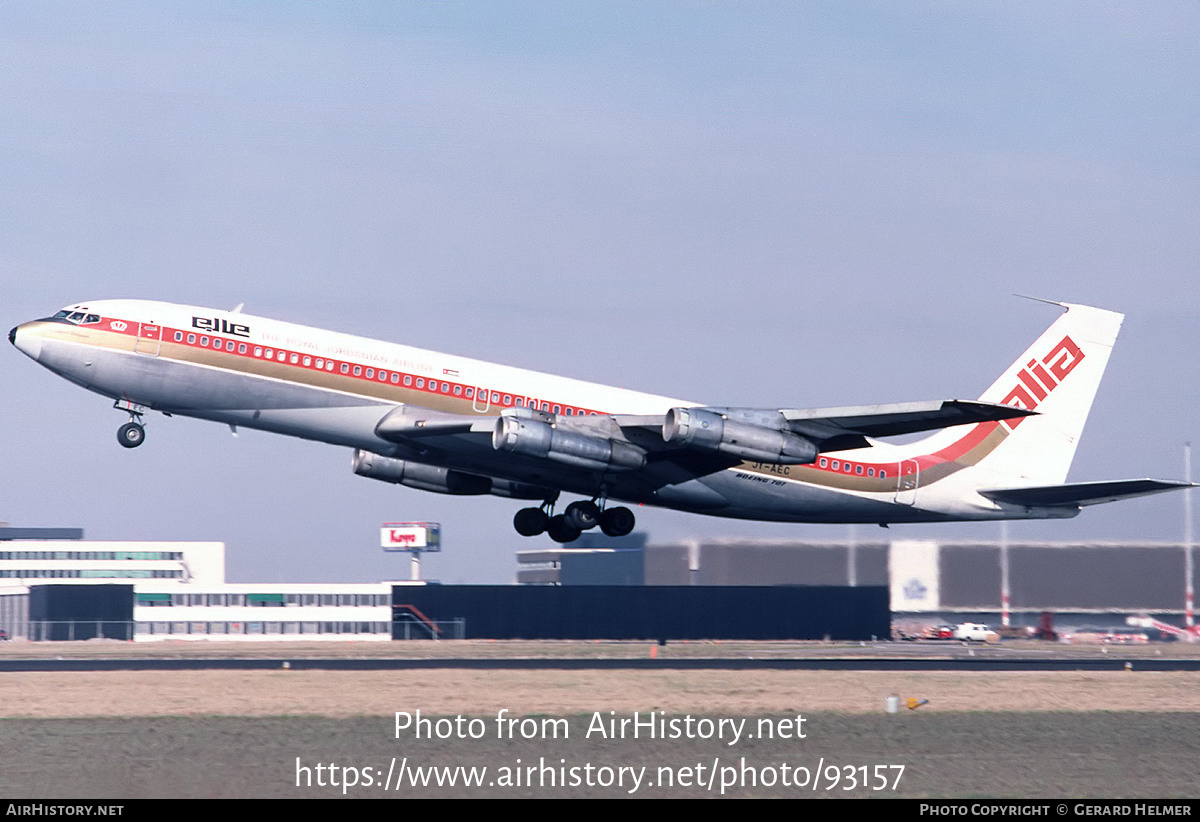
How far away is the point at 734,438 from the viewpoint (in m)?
42.2

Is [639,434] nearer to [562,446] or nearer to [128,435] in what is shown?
[562,446]

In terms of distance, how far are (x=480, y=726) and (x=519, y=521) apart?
59.5ft

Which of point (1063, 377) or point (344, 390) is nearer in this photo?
point (344, 390)

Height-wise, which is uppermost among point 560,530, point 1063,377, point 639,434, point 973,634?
point 1063,377

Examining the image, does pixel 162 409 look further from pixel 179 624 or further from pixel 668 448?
pixel 179 624

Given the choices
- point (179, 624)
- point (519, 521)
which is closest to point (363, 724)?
point (519, 521)

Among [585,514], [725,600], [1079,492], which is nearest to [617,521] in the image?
[585,514]

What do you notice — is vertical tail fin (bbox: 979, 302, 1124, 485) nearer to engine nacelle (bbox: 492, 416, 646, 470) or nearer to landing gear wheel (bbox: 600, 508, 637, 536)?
landing gear wheel (bbox: 600, 508, 637, 536)

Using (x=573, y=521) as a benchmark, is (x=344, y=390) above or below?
above

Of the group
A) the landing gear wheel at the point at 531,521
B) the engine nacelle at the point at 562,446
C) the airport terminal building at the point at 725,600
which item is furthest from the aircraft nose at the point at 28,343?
the airport terminal building at the point at 725,600

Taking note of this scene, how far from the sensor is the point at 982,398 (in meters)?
52.1

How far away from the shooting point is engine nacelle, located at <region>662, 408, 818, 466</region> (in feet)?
137

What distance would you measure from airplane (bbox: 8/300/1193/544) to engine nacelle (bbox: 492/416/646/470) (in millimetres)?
52

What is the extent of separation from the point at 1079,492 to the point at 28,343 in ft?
109
